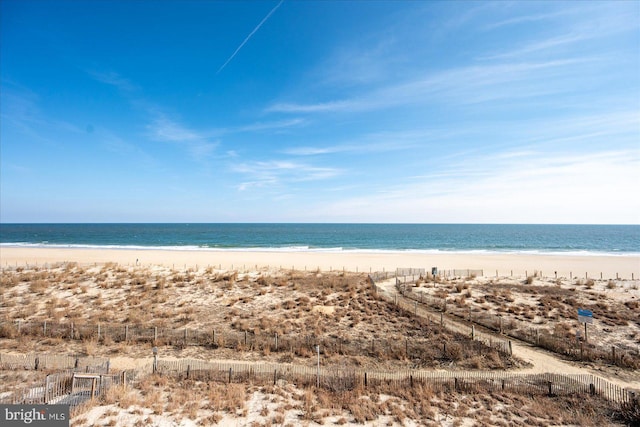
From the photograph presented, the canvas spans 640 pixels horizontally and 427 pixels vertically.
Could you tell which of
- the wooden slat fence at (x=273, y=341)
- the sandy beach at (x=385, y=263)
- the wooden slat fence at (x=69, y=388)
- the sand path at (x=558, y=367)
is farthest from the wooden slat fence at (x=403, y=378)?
the sandy beach at (x=385, y=263)

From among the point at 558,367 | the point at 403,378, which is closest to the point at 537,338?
the point at 558,367

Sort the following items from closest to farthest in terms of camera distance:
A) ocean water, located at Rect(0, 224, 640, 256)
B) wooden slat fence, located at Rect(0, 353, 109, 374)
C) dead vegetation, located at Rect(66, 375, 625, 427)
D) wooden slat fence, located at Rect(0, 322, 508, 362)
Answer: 1. dead vegetation, located at Rect(66, 375, 625, 427)
2. wooden slat fence, located at Rect(0, 353, 109, 374)
3. wooden slat fence, located at Rect(0, 322, 508, 362)
4. ocean water, located at Rect(0, 224, 640, 256)

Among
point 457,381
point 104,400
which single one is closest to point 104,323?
point 104,400

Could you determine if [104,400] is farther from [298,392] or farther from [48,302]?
[48,302]

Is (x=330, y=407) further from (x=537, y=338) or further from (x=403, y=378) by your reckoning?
(x=537, y=338)

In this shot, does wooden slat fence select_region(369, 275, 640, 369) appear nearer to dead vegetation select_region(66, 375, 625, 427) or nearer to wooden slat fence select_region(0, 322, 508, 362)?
wooden slat fence select_region(0, 322, 508, 362)

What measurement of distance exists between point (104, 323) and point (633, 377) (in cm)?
3138

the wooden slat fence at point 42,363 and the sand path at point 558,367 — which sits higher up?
the wooden slat fence at point 42,363

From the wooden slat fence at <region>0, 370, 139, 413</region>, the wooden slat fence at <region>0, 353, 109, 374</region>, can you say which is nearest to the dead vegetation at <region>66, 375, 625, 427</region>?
the wooden slat fence at <region>0, 370, 139, 413</region>

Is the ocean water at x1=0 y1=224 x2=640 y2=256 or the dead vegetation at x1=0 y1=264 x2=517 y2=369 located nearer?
the dead vegetation at x1=0 y1=264 x2=517 y2=369

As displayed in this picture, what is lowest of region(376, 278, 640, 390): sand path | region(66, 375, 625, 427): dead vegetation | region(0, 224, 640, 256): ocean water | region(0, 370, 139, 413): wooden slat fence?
region(376, 278, 640, 390): sand path

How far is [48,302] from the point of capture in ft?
84.2

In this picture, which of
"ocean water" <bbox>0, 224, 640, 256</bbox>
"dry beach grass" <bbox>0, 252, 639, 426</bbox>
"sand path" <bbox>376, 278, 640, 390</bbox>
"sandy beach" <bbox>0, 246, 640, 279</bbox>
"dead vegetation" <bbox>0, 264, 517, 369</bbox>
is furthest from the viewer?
Answer: "ocean water" <bbox>0, 224, 640, 256</bbox>

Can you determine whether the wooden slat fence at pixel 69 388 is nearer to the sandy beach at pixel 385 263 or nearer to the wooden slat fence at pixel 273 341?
the wooden slat fence at pixel 273 341
